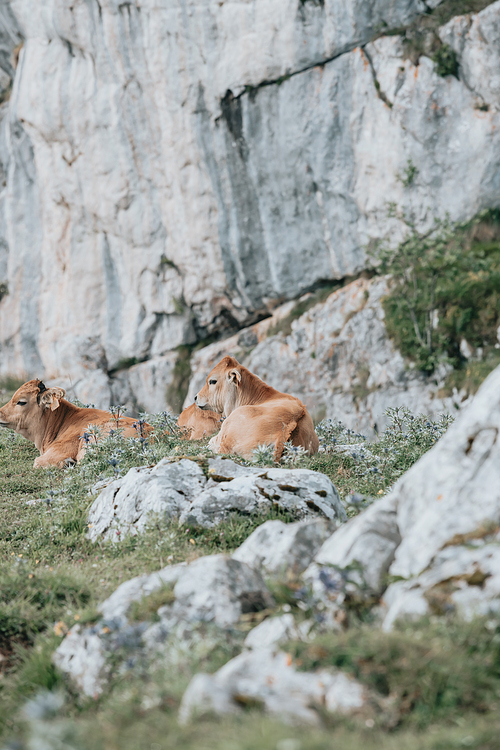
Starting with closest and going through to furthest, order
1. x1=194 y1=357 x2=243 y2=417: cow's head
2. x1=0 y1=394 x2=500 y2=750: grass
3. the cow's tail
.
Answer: x1=0 y1=394 x2=500 y2=750: grass < the cow's tail < x1=194 y1=357 x2=243 y2=417: cow's head

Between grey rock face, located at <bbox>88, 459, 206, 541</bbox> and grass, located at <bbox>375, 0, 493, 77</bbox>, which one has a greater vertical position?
grass, located at <bbox>375, 0, 493, 77</bbox>

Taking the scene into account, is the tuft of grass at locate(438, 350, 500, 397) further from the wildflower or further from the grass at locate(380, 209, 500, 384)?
the wildflower

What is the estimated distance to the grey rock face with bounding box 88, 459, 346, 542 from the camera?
516 centimetres

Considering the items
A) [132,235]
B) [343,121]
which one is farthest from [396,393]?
[132,235]

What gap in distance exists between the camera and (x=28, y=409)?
9555mm

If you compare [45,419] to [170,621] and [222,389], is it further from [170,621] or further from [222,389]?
[170,621]

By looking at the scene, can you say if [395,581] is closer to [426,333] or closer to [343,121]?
[426,333]

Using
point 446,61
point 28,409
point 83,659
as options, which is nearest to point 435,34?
point 446,61

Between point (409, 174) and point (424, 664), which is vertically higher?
point (409, 174)

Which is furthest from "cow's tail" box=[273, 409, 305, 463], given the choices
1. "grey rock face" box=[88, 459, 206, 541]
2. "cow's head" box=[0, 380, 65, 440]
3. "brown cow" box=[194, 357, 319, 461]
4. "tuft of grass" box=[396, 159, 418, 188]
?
"tuft of grass" box=[396, 159, 418, 188]

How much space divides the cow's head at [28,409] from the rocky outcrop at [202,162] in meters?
9.59

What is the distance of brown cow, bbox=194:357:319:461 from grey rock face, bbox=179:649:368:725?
4.63m

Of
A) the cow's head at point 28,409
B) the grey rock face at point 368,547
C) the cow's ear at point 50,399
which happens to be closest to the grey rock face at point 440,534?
the grey rock face at point 368,547

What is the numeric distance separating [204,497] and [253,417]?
2761 mm
